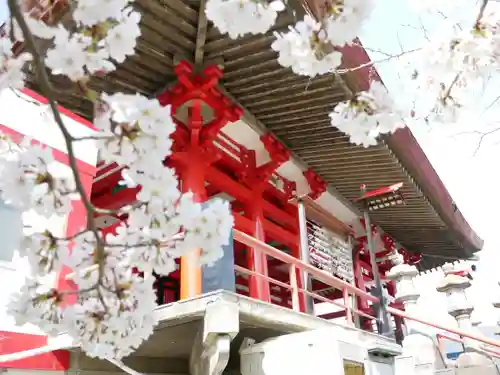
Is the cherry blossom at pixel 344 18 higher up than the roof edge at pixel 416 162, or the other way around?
the roof edge at pixel 416 162

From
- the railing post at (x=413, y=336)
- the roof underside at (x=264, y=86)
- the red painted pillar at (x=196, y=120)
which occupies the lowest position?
the railing post at (x=413, y=336)

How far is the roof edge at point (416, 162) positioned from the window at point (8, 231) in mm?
3532

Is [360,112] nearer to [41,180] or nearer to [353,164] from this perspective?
[41,180]

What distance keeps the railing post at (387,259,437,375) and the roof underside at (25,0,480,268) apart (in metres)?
1.32

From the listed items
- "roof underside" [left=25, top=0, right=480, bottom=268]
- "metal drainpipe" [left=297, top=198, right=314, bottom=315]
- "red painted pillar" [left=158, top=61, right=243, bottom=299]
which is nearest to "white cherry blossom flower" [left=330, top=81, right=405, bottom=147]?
"roof underside" [left=25, top=0, right=480, bottom=268]

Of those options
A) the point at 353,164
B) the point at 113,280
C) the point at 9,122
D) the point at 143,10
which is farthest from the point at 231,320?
the point at 353,164

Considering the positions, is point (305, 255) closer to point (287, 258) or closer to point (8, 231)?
point (287, 258)

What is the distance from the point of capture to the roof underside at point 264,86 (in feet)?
14.7

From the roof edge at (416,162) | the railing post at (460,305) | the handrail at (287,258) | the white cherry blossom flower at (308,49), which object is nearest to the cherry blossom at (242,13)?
the white cherry blossom flower at (308,49)

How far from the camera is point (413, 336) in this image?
724cm

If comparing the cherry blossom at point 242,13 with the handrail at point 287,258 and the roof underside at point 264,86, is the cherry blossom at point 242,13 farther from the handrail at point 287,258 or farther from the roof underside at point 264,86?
the handrail at point 287,258

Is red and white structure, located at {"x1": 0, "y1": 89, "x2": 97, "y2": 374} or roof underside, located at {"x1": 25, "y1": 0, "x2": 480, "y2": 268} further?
roof underside, located at {"x1": 25, "y1": 0, "x2": 480, "y2": 268}

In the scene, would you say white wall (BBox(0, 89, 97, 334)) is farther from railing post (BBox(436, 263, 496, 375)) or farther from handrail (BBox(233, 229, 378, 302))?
railing post (BBox(436, 263, 496, 375))

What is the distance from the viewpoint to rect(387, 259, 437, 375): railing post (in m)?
6.73
